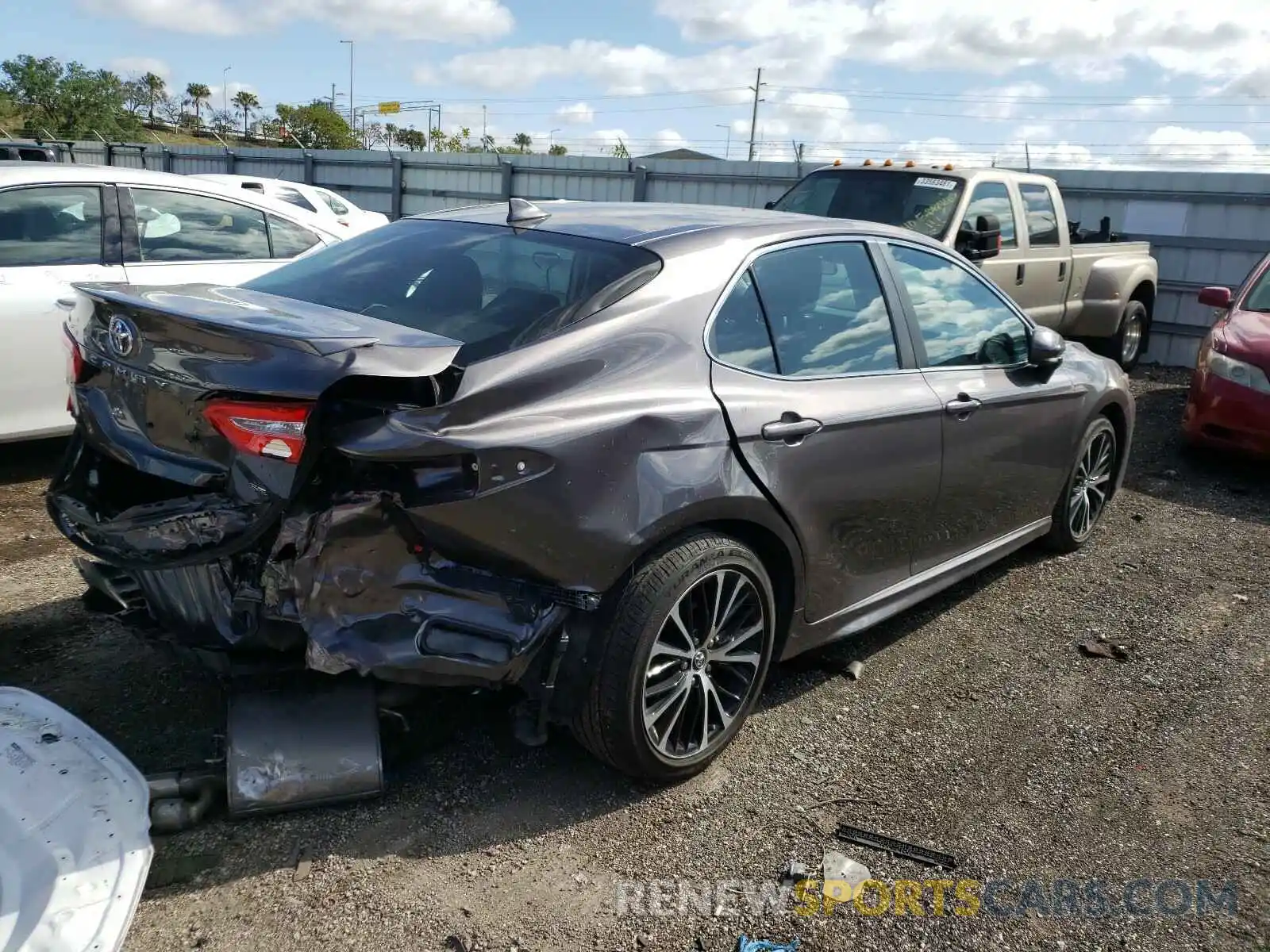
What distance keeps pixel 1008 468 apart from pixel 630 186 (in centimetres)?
1227

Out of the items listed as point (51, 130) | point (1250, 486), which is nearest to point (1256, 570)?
point (1250, 486)

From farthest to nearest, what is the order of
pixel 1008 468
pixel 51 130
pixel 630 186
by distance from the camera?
pixel 51 130 → pixel 630 186 → pixel 1008 468

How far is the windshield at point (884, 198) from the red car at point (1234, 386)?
2.11 m

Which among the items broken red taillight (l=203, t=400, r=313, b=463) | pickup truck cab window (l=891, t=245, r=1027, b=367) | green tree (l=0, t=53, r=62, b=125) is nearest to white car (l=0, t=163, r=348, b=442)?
broken red taillight (l=203, t=400, r=313, b=463)

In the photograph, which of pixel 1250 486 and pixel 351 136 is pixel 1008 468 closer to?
pixel 1250 486

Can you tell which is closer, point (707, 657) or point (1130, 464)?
point (707, 657)

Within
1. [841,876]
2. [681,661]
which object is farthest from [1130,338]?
[841,876]

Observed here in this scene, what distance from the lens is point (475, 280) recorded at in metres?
3.29

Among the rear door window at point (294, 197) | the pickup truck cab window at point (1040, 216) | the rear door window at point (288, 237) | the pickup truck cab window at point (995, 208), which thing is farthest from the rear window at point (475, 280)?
the rear door window at point (294, 197)

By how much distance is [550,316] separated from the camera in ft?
9.80

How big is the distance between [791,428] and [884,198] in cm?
578

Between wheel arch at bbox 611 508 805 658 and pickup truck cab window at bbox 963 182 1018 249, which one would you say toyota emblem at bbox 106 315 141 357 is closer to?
wheel arch at bbox 611 508 805 658

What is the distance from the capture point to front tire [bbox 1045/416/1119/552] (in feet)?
16.7

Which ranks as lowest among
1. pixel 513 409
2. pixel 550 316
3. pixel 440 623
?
pixel 440 623
